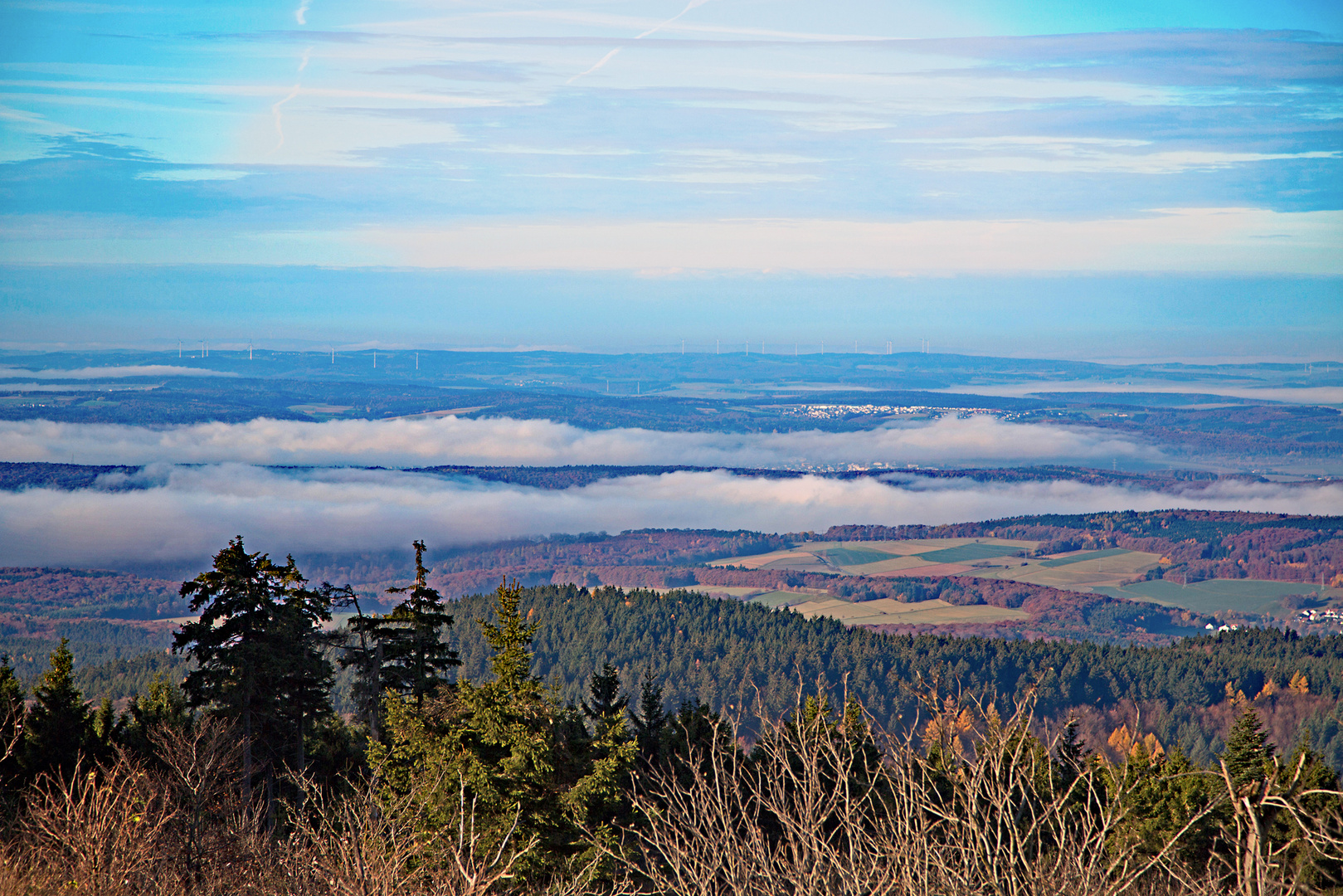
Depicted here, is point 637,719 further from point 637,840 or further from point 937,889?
point 937,889

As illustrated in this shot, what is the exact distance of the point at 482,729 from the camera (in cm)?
2547

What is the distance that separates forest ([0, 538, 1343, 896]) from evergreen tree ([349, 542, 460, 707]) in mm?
104

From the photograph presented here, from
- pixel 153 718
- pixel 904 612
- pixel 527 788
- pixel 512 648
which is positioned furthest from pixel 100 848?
pixel 904 612

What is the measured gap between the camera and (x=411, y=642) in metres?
32.8

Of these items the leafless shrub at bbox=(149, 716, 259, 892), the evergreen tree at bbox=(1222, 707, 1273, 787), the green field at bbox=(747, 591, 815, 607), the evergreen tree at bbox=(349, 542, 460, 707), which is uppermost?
the evergreen tree at bbox=(349, 542, 460, 707)

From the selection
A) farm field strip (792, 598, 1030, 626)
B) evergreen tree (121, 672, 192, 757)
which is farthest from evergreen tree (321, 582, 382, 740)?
farm field strip (792, 598, 1030, 626)

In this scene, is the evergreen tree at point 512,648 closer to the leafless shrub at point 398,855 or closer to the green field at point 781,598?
the leafless shrub at point 398,855

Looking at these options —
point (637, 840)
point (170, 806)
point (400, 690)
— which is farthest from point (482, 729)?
point (400, 690)

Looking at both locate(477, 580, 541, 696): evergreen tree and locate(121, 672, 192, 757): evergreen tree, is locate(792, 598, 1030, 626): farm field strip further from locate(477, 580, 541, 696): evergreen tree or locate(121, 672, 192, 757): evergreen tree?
locate(477, 580, 541, 696): evergreen tree

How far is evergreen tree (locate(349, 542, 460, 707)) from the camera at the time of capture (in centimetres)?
3225

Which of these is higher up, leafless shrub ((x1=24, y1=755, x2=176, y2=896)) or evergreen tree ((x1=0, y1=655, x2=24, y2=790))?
leafless shrub ((x1=24, y1=755, x2=176, y2=896))

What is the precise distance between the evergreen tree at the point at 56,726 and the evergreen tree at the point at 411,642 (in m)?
8.49

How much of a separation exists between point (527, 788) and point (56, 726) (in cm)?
1684

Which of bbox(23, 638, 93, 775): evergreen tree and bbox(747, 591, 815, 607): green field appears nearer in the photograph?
bbox(23, 638, 93, 775): evergreen tree
